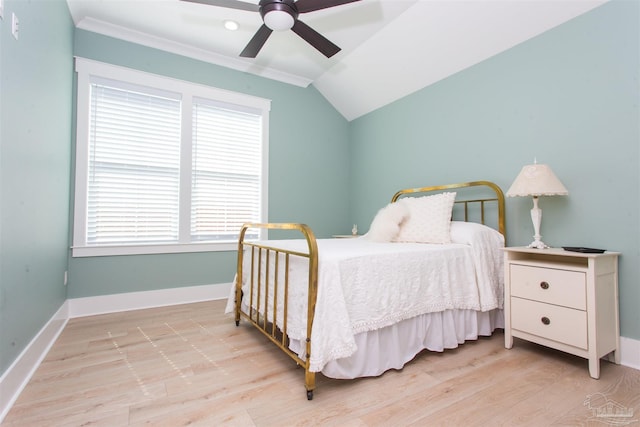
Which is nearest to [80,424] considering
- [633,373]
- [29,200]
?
[29,200]

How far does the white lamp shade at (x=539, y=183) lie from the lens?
6.47 feet

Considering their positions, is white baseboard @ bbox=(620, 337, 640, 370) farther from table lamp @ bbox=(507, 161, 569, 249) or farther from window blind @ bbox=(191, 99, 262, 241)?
window blind @ bbox=(191, 99, 262, 241)

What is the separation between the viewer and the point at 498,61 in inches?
103

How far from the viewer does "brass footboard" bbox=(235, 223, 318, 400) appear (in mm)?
1490

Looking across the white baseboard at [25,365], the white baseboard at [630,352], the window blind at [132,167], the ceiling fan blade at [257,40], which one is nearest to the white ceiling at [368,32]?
the ceiling fan blade at [257,40]

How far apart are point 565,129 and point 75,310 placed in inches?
166

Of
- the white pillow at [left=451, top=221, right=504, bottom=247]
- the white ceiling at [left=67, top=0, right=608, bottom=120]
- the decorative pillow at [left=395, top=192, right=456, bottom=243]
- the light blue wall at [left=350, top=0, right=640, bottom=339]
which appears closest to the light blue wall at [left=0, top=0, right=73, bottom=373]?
the white ceiling at [left=67, top=0, right=608, bottom=120]

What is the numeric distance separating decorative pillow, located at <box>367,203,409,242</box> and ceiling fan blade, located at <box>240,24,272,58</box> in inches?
65.8

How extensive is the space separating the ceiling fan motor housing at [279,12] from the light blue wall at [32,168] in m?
1.26

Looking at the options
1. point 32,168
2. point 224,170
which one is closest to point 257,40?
point 224,170

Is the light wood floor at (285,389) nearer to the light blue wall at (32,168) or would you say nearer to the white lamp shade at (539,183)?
the light blue wall at (32,168)

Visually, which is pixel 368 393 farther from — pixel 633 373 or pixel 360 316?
pixel 633 373

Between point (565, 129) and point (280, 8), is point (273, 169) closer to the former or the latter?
point (280, 8)

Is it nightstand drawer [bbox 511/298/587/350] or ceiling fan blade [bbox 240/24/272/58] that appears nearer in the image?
nightstand drawer [bbox 511/298/587/350]
